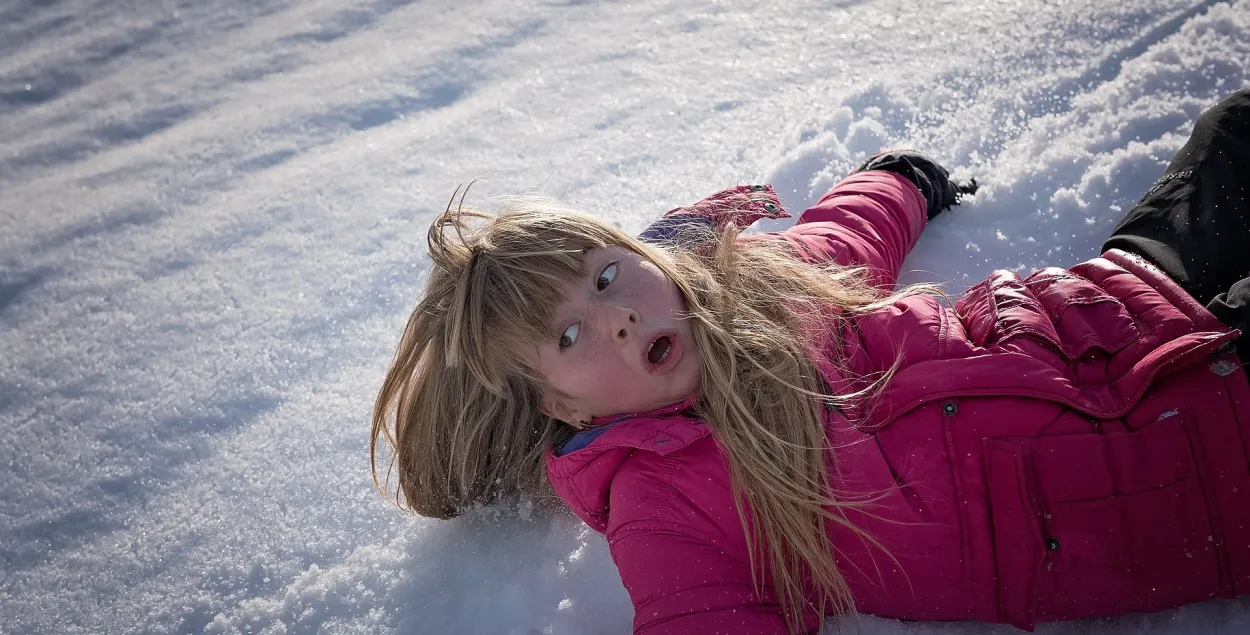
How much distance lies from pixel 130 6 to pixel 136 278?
2.13 metres

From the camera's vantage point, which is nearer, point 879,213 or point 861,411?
point 861,411

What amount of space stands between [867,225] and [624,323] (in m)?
0.90

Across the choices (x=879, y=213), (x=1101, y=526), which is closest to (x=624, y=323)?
(x=1101, y=526)

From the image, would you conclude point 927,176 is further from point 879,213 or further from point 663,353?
point 663,353

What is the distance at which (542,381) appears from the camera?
1.54m

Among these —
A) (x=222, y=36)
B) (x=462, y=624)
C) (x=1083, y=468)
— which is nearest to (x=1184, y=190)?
(x=1083, y=468)

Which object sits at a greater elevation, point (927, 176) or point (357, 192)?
point (927, 176)

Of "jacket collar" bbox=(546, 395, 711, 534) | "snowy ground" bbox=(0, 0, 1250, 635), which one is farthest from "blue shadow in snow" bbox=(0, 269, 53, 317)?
"jacket collar" bbox=(546, 395, 711, 534)

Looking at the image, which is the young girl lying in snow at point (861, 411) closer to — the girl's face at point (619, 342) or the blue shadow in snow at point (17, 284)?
the girl's face at point (619, 342)

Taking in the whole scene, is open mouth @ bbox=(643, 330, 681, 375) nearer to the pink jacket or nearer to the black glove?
the pink jacket

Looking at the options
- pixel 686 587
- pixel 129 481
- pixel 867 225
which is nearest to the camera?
pixel 686 587

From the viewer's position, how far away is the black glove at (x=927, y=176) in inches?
85.8

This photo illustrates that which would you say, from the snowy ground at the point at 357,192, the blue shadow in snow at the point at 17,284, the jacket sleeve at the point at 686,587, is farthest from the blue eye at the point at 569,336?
the blue shadow in snow at the point at 17,284

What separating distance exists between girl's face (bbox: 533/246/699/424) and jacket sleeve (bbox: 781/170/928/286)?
55 cm
